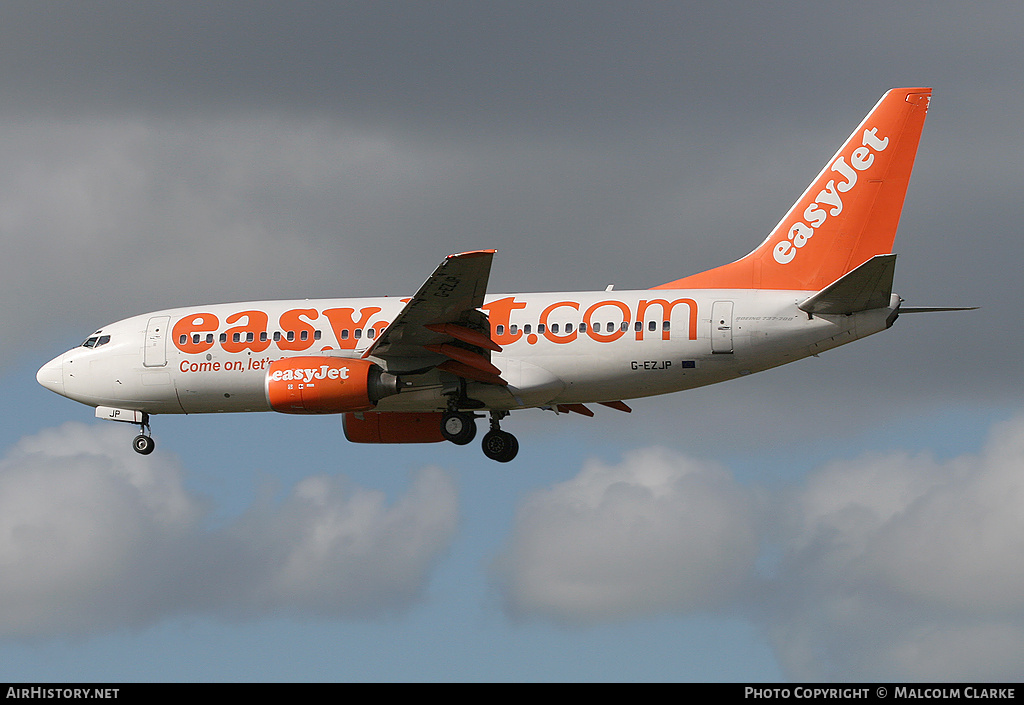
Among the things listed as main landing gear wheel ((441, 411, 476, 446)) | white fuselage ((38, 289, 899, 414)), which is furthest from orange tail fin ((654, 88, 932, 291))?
main landing gear wheel ((441, 411, 476, 446))

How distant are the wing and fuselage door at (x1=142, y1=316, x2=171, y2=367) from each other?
7.15 m

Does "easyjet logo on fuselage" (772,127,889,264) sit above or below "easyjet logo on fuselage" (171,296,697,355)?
above

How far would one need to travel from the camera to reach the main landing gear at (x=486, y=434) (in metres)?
41.6

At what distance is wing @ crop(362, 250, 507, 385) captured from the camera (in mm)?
37231

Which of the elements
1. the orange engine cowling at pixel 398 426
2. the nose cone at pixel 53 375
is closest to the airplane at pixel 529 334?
the orange engine cowling at pixel 398 426

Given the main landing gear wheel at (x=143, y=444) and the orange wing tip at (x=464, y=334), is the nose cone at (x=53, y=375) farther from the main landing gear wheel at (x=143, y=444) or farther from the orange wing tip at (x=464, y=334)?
the orange wing tip at (x=464, y=334)

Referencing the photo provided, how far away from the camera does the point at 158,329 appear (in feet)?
143

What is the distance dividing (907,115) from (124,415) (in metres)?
25.5

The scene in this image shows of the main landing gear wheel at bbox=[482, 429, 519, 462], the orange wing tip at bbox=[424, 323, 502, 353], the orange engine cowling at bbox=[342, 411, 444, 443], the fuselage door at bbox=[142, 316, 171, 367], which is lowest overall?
the main landing gear wheel at bbox=[482, 429, 519, 462]

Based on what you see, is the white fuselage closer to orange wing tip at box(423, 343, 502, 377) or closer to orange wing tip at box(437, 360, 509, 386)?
orange wing tip at box(437, 360, 509, 386)

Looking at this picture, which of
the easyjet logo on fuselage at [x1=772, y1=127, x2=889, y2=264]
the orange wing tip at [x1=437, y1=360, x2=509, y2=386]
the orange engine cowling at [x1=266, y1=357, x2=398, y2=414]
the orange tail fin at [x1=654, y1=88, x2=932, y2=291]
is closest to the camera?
the orange engine cowling at [x1=266, y1=357, x2=398, y2=414]
